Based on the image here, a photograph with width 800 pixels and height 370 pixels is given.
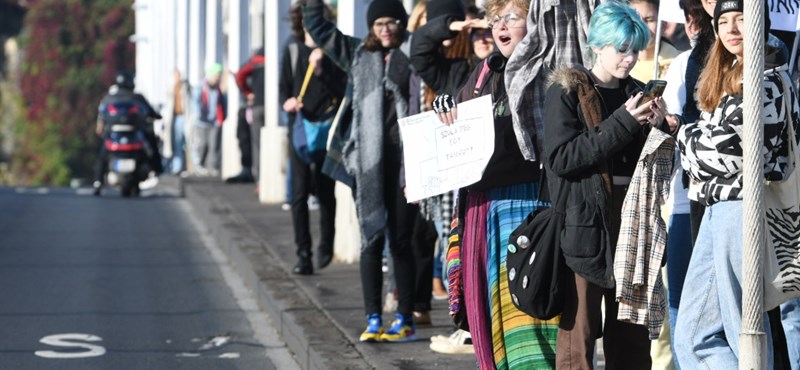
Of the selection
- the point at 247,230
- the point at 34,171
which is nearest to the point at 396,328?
the point at 247,230

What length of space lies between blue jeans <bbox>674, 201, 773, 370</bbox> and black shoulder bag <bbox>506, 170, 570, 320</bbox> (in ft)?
1.41

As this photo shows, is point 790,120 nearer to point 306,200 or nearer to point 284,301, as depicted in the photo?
point 284,301

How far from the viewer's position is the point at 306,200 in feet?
40.8

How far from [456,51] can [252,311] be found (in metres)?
3.46

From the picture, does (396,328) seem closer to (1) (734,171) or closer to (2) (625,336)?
(2) (625,336)

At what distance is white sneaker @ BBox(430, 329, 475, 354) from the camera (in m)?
8.62

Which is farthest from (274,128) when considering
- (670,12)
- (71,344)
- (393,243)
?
(670,12)

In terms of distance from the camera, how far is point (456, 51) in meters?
8.78

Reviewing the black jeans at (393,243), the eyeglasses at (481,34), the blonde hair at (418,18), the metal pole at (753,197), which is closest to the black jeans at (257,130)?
the blonde hair at (418,18)

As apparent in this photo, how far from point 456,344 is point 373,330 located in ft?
2.10

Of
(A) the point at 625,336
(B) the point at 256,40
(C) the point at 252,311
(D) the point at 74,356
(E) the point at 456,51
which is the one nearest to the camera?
(A) the point at 625,336

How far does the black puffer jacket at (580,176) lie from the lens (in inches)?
235

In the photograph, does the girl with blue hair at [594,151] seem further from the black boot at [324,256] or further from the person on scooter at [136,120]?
the person on scooter at [136,120]

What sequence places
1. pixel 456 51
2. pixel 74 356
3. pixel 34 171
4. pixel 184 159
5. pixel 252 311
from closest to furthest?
1. pixel 456 51
2. pixel 74 356
3. pixel 252 311
4. pixel 184 159
5. pixel 34 171
